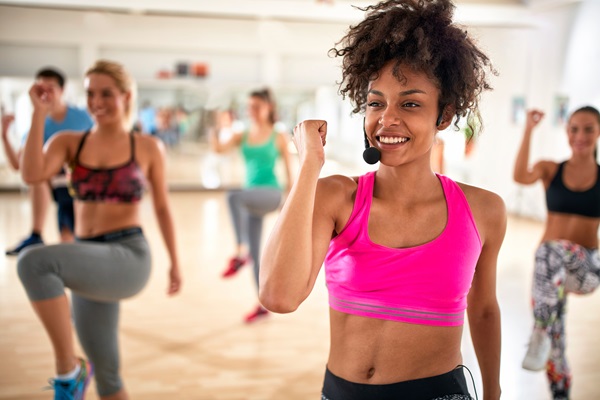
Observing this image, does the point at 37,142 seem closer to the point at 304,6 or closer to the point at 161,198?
the point at 161,198

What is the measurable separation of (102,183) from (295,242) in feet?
5.25

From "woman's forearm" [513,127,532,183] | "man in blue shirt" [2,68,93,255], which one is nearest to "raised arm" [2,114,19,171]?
"man in blue shirt" [2,68,93,255]

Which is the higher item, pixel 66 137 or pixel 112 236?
pixel 66 137

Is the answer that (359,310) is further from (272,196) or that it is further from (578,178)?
(272,196)

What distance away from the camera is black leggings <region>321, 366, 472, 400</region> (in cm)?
131

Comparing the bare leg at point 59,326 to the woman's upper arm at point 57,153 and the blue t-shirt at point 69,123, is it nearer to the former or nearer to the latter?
the woman's upper arm at point 57,153

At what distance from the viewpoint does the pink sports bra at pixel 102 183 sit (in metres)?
2.47

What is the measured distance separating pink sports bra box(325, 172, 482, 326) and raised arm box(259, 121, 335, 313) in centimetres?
16

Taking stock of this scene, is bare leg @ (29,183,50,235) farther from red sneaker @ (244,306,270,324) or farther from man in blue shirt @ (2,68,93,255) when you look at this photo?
red sneaker @ (244,306,270,324)

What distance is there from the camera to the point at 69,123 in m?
4.04

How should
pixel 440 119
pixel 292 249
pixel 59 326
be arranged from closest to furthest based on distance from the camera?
1. pixel 292 249
2. pixel 440 119
3. pixel 59 326

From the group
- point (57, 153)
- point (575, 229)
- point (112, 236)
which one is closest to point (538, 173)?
point (575, 229)

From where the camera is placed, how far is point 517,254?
21.9ft

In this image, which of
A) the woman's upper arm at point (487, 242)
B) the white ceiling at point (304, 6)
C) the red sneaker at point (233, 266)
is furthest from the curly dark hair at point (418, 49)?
the white ceiling at point (304, 6)
